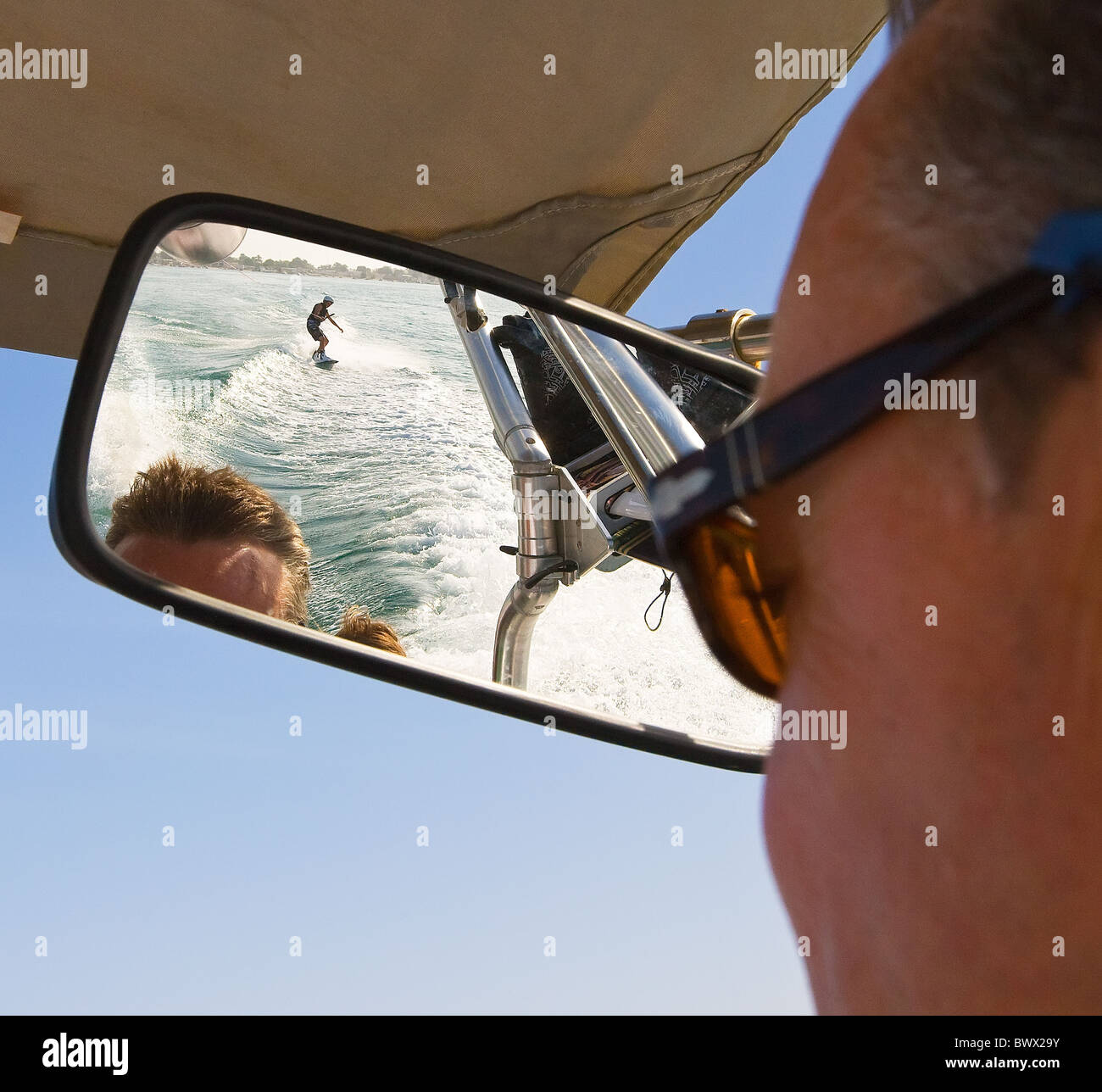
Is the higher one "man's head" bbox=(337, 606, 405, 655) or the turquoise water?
the turquoise water

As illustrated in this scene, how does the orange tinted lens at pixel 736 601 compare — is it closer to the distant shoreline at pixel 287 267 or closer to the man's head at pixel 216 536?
the man's head at pixel 216 536

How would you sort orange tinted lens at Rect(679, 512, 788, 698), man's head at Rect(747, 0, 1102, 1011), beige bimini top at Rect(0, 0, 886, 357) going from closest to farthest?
man's head at Rect(747, 0, 1102, 1011) < orange tinted lens at Rect(679, 512, 788, 698) < beige bimini top at Rect(0, 0, 886, 357)

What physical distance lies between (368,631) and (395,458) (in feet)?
0.88

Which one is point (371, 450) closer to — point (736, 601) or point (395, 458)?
point (395, 458)

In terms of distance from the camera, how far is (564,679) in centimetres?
132

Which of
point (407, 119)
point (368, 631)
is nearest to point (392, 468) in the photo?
point (368, 631)

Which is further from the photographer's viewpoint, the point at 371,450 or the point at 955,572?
the point at 371,450

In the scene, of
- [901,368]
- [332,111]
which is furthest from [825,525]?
[332,111]

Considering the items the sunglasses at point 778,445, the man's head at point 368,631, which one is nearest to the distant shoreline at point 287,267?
the man's head at point 368,631

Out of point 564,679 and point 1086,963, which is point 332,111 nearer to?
point 564,679

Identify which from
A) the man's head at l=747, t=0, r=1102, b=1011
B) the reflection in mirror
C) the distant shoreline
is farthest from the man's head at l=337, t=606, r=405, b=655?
the man's head at l=747, t=0, r=1102, b=1011

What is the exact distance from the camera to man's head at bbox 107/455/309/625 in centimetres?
130

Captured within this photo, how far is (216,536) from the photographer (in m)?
1.41

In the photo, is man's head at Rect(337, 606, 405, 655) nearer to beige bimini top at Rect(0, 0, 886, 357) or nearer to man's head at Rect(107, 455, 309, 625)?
man's head at Rect(107, 455, 309, 625)
